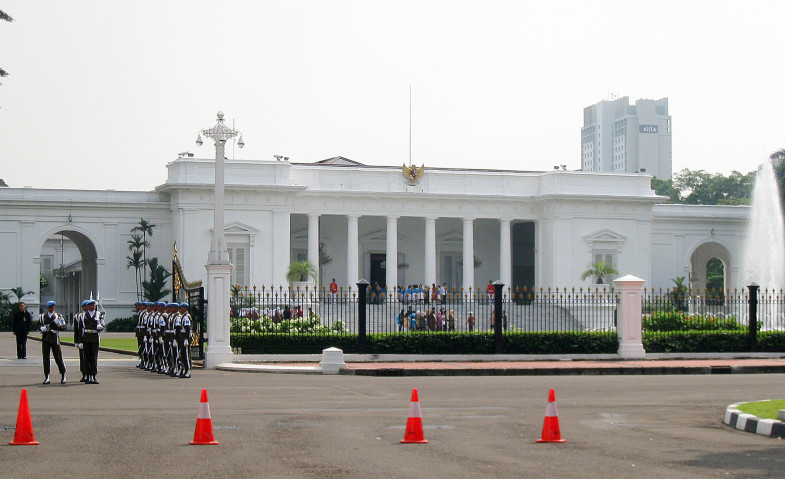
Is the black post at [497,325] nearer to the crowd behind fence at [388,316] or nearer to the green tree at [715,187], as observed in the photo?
the crowd behind fence at [388,316]

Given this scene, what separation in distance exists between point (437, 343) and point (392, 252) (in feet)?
91.0

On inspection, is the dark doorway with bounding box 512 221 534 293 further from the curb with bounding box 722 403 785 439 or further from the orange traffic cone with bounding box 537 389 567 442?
the orange traffic cone with bounding box 537 389 567 442

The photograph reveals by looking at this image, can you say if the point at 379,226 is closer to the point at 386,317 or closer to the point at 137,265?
the point at 137,265

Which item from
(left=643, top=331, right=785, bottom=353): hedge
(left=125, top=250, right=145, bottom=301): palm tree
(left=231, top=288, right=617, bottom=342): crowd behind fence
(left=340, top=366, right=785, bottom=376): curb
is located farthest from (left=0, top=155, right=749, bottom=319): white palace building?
(left=340, top=366, right=785, bottom=376): curb

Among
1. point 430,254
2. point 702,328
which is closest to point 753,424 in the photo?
point 702,328

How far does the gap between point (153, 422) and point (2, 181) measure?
83087mm

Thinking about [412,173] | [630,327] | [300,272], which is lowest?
[630,327]

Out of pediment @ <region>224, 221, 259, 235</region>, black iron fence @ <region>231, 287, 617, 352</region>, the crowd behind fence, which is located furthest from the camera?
pediment @ <region>224, 221, 259, 235</region>

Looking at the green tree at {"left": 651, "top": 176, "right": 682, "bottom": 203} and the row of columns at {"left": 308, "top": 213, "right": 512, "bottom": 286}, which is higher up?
the green tree at {"left": 651, "top": 176, "right": 682, "bottom": 203}

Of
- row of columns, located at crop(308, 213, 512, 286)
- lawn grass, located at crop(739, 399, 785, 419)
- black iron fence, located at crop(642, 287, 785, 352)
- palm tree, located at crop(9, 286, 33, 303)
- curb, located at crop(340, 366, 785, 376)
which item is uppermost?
row of columns, located at crop(308, 213, 512, 286)

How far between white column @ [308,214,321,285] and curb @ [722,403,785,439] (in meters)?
42.1

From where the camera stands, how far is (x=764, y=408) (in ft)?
54.3

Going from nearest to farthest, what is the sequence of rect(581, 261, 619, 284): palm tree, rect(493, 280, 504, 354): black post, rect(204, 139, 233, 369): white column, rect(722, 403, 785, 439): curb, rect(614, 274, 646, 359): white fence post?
rect(722, 403, 785, 439): curb < rect(204, 139, 233, 369): white column < rect(493, 280, 504, 354): black post < rect(614, 274, 646, 359): white fence post < rect(581, 261, 619, 284): palm tree

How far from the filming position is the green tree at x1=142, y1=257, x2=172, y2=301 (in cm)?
5450
